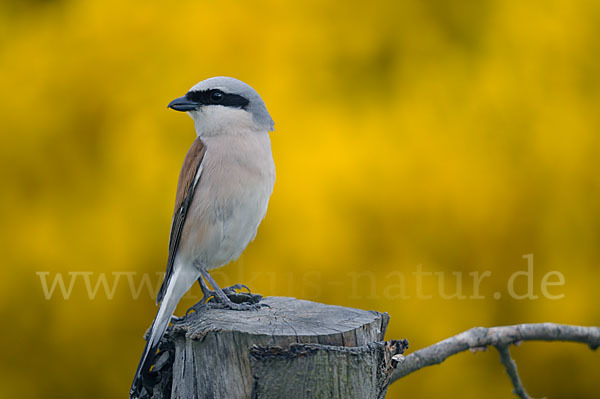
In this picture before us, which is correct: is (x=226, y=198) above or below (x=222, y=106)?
below

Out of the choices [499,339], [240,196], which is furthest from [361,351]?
[499,339]

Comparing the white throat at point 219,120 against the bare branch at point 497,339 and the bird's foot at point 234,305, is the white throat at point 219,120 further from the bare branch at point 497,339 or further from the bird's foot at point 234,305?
the bare branch at point 497,339

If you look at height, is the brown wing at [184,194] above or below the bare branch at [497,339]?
above

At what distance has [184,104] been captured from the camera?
3223 millimetres

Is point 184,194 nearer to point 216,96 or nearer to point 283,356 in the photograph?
point 216,96

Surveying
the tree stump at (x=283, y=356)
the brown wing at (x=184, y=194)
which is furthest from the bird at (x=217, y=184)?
the tree stump at (x=283, y=356)

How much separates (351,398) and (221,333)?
524 millimetres

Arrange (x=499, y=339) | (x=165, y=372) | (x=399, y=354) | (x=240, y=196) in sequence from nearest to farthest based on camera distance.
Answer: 1. (x=399, y=354)
2. (x=165, y=372)
3. (x=240, y=196)
4. (x=499, y=339)

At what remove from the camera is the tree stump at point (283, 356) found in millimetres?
2322

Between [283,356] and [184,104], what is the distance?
145cm

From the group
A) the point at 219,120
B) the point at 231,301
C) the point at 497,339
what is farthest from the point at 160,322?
the point at 497,339

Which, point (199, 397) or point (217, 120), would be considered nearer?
point (199, 397)

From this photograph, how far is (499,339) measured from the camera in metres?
3.41

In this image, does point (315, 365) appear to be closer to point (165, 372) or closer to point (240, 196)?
point (165, 372)
